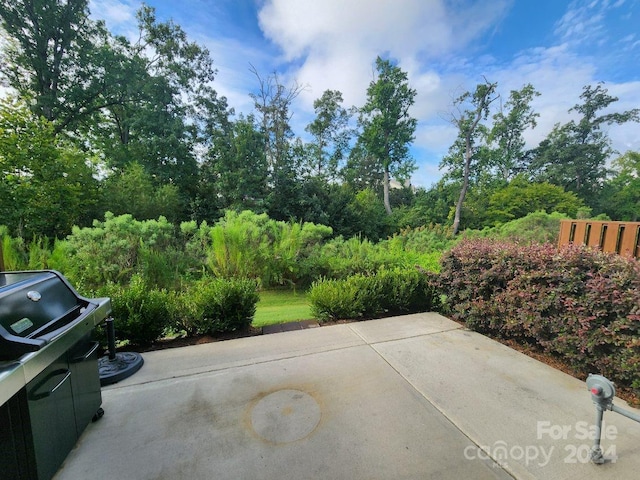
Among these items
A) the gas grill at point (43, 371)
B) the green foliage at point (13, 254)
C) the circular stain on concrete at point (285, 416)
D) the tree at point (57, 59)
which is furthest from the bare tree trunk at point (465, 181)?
the tree at point (57, 59)

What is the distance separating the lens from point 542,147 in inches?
886

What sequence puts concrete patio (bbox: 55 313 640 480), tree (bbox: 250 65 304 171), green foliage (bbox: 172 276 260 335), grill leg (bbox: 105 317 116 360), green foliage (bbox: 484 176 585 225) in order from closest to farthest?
concrete patio (bbox: 55 313 640 480) < grill leg (bbox: 105 317 116 360) < green foliage (bbox: 172 276 260 335) < tree (bbox: 250 65 304 171) < green foliage (bbox: 484 176 585 225)

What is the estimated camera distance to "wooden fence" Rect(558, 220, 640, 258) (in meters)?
4.67

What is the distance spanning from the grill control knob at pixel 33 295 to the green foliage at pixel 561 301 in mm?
3913

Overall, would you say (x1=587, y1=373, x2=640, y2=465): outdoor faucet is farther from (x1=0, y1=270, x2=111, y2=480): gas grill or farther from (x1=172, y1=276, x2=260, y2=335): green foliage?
(x1=172, y1=276, x2=260, y2=335): green foliage

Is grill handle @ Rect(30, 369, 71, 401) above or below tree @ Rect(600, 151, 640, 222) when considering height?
below

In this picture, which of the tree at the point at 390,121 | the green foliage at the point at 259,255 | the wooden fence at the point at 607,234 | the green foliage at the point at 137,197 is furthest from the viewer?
the tree at the point at 390,121

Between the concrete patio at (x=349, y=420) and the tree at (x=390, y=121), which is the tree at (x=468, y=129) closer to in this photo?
the tree at (x=390, y=121)

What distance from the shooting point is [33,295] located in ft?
4.79

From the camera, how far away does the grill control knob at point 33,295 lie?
1.44 meters

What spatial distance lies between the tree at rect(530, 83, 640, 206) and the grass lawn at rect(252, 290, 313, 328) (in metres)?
24.0

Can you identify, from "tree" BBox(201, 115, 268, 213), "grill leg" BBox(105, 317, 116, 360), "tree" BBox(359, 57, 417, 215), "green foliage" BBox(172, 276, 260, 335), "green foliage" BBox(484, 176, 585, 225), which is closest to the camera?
"grill leg" BBox(105, 317, 116, 360)

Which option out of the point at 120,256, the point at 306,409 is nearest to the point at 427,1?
the point at 306,409

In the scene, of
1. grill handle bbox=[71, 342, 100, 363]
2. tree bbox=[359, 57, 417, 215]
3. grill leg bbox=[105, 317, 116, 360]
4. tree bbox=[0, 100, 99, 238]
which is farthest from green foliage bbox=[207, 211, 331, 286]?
tree bbox=[359, 57, 417, 215]
